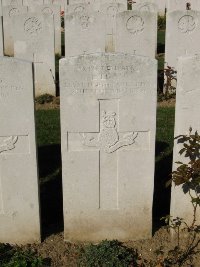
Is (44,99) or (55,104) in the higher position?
(44,99)

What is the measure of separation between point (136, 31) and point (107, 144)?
18.7ft

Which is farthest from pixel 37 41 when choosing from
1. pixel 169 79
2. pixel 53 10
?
pixel 53 10

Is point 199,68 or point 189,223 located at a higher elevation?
point 199,68

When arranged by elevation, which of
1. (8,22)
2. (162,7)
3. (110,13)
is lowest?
(8,22)

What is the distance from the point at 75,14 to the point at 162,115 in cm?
294

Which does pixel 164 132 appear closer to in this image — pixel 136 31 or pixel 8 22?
pixel 136 31

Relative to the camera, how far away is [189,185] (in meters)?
5.03

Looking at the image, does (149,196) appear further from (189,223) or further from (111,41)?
(111,41)

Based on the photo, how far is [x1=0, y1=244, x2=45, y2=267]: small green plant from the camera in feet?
14.8

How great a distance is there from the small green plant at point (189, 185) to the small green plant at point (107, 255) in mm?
382

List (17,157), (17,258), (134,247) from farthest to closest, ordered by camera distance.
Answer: (134,247) → (17,157) → (17,258)

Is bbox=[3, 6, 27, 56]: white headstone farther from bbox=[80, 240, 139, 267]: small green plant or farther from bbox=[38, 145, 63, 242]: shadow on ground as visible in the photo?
bbox=[80, 240, 139, 267]: small green plant

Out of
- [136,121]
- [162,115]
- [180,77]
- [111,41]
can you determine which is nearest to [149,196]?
[136,121]

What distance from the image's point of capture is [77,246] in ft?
→ 16.8
